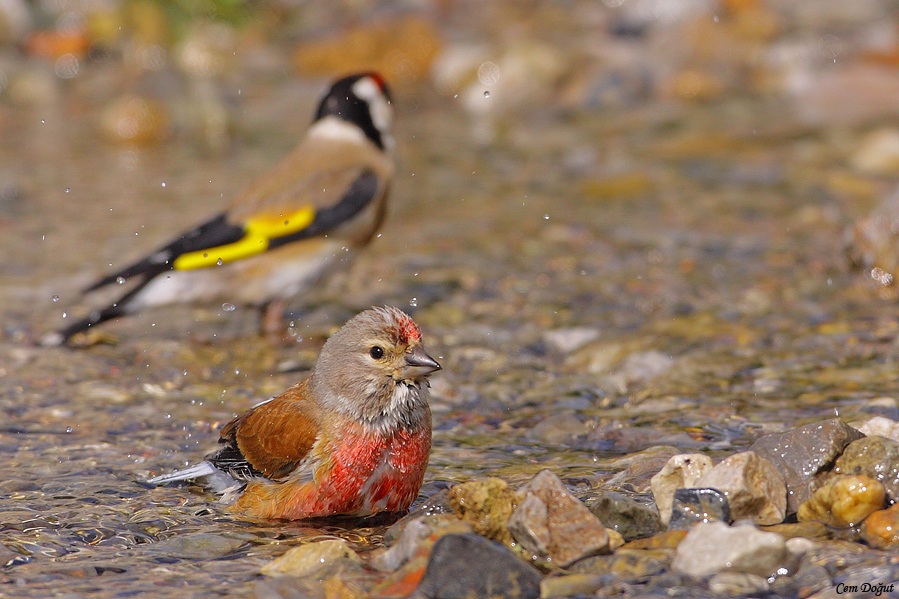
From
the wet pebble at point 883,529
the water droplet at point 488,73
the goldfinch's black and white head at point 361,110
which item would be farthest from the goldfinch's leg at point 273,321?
the water droplet at point 488,73

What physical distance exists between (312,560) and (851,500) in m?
1.50

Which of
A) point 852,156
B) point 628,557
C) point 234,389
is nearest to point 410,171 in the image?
point 852,156

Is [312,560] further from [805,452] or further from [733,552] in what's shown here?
[805,452]

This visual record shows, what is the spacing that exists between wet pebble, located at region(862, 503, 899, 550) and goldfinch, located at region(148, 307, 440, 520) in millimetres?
1301

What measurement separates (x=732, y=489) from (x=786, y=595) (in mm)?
424

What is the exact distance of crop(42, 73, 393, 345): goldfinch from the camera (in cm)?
602

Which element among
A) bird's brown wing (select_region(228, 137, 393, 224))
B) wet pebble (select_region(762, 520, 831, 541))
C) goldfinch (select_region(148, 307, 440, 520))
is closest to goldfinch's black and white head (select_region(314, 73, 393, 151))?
bird's brown wing (select_region(228, 137, 393, 224))

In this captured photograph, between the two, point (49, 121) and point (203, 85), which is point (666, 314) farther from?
point (49, 121)

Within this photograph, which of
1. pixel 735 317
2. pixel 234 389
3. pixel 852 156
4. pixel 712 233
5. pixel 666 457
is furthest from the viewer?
pixel 852 156

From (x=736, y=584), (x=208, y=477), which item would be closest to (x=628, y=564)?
(x=736, y=584)

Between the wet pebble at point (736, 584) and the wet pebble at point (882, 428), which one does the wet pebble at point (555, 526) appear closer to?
the wet pebble at point (736, 584)

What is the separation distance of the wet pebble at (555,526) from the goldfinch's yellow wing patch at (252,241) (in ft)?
9.94

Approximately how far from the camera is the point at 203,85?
10.4m

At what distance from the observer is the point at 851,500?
11.4 feet
